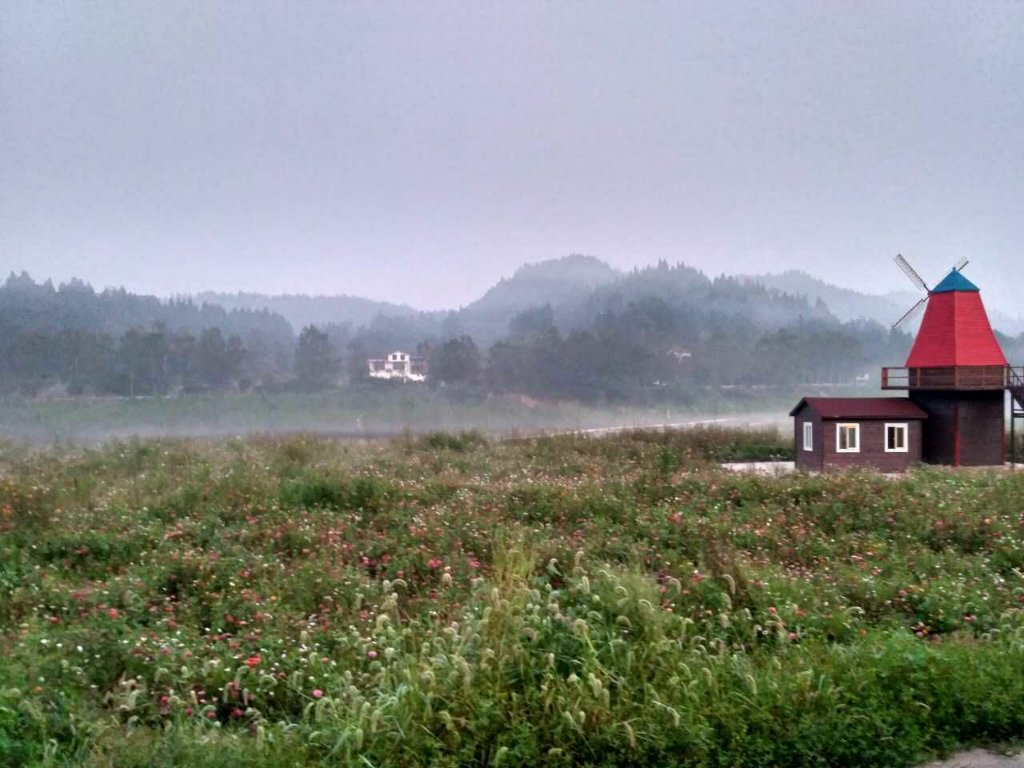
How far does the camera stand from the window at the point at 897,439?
19.0m

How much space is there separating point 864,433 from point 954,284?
454 centimetres

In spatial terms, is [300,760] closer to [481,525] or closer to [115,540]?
[481,525]

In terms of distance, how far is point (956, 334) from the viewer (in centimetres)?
1891

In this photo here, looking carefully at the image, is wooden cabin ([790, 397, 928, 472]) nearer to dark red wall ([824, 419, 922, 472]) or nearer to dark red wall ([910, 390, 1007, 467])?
dark red wall ([824, 419, 922, 472])

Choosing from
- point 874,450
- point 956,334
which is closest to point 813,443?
point 874,450

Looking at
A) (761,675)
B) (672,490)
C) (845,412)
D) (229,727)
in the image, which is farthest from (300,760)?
(845,412)

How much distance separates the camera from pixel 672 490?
41.5 feet

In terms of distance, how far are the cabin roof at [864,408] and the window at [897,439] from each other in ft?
0.87

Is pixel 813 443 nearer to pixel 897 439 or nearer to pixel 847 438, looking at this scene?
pixel 847 438

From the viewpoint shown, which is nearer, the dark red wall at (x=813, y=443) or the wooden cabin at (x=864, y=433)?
the wooden cabin at (x=864, y=433)

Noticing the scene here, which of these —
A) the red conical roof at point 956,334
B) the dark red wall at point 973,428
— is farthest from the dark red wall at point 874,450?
the red conical roof at point 956,334

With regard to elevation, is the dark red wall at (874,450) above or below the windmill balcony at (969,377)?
below

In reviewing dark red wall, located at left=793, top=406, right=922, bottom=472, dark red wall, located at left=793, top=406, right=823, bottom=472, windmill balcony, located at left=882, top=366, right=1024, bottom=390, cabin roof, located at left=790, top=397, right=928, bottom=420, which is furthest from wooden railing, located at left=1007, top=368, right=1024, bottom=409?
dark red wall, located at left=793, top=406, right=823, bottom=472

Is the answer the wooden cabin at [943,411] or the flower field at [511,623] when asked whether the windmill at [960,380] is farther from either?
the flower field at [511,623]
